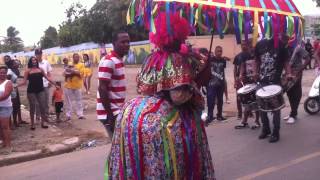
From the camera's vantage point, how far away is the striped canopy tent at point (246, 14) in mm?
3727

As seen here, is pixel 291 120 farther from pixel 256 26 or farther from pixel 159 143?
pixel 159 143

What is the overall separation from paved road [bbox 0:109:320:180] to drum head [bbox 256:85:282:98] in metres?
0.77

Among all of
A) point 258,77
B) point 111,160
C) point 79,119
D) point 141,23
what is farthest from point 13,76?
point 111,160

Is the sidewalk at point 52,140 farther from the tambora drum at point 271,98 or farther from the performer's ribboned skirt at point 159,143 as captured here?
the performer's ribboned skirt at point 159,143

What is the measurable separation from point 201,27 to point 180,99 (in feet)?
4.17

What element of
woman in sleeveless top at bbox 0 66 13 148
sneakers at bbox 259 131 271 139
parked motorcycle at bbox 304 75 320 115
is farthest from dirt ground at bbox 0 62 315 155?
sneakers at bbox 259 131 271 139

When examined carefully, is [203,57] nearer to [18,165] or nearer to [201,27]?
[201,27]

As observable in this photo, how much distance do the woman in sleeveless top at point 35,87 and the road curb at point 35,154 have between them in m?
1.86

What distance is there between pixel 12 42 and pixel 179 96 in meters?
112

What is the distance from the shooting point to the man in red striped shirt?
4.87 meters

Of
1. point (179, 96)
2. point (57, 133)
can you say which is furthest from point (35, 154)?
point (179, 96)

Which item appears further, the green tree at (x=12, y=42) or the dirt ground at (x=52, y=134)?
the green tree at (x=12, y=42)

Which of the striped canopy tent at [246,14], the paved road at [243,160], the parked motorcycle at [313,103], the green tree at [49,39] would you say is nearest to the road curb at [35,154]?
the paved road at [243,160]

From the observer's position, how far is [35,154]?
332 inches
